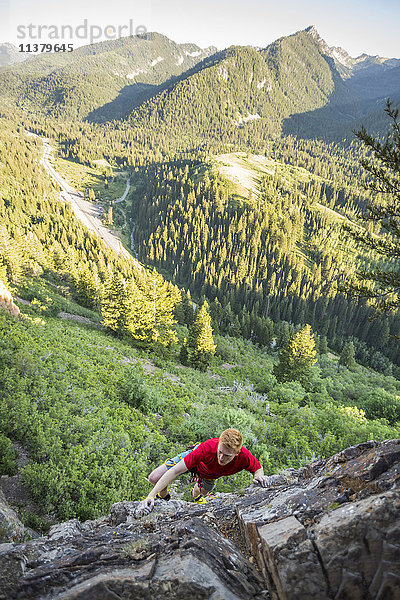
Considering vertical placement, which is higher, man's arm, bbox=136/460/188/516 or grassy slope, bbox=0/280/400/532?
man's arm, bbox=136/460/188/516

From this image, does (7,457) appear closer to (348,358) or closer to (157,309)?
(157,309)

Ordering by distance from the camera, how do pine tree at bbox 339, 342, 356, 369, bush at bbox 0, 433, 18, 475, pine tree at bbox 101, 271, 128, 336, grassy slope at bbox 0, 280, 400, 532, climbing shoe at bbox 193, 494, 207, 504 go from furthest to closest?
pine tree at bbox 339, 342, 356, 369 < pine tree at bbox 101, 271, 128, 336 < grassy slope at bbox 0, 280, 400, 532 < bush at bbox 0, 433, 18, 475 < climbing shoe at bbox 193, 494, 207, 504

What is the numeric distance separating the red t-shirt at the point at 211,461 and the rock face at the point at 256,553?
2.57 feet

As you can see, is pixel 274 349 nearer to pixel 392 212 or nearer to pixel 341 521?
pixel 392 212

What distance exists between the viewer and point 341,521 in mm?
3666

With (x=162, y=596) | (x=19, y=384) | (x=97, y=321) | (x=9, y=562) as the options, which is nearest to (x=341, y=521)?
(x=162, y=596)

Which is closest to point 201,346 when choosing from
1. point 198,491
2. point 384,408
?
point 384,408

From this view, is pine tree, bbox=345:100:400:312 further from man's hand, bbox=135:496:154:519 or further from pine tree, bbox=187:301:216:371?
pine tree, bbox=187:301:216:371

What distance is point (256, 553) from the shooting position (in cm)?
436

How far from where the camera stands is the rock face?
3295 mm

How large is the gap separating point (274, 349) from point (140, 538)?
2619 inches

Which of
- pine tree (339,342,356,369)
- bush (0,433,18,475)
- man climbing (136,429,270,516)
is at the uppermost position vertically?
man climbing (136,429,270,516)

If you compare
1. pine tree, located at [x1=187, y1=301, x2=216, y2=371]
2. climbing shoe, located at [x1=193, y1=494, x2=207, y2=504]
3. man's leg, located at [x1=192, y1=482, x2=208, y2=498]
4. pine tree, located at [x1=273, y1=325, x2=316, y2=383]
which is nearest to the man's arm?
man's leg, located at [x1=192, y1=482, x2=208, y2=498]

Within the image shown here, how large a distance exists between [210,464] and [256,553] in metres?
1.52
